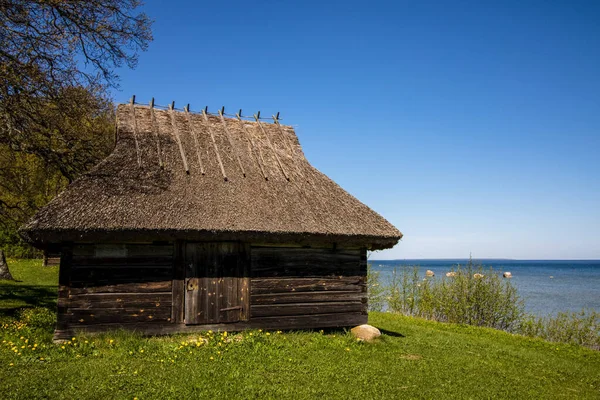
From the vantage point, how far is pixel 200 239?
9.66m

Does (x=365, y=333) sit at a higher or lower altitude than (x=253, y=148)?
lower

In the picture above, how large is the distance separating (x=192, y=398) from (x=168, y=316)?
12.3ft

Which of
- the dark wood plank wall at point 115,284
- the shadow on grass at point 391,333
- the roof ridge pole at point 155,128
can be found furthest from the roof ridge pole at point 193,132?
the shadow on grass at point 391,333

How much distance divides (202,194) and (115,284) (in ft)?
8.67

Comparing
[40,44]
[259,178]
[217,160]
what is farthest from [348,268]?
[40,44]

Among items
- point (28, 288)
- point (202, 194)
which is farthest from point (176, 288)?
point (28, 288)

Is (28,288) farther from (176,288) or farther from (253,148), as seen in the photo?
(253,148)

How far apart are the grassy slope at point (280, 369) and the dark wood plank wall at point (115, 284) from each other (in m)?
0.52

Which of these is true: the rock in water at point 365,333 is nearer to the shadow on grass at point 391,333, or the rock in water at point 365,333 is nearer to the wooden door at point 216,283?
the shadow on grass at point 391,333

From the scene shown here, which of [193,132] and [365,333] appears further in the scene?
[193,132]

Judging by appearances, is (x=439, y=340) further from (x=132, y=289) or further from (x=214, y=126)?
(x=214, y=126)

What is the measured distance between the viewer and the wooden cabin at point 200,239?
8930mm

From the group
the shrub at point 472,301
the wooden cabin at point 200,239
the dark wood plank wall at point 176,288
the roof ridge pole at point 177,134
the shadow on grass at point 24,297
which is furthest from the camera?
the shrub at point 472,301

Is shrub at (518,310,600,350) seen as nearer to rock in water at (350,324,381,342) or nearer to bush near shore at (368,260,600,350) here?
bush near shore at (368,260,600,350)
